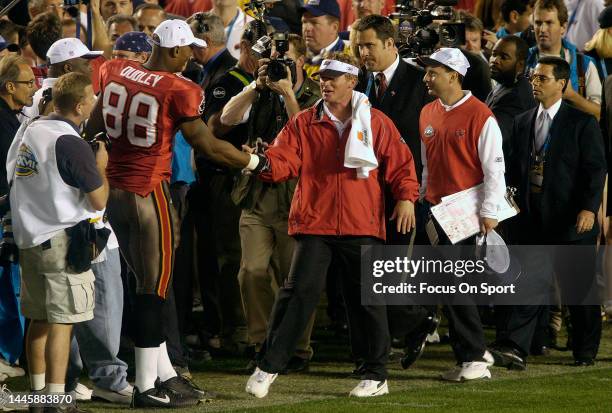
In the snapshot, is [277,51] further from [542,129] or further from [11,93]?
[542,129]

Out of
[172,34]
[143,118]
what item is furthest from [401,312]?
[172,34]

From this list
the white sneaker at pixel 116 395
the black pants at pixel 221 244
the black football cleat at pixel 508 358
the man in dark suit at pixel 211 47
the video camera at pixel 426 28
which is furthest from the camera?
the man in dark suit at pixel 211 47

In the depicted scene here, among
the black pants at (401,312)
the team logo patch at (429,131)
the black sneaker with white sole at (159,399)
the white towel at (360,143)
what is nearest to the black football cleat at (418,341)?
the black pants at (401,312)

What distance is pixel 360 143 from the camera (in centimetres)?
766

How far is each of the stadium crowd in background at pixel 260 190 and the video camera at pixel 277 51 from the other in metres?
0.02

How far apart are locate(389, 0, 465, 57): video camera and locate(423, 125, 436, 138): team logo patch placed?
32.4 inches

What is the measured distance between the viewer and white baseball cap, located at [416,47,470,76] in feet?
27.5

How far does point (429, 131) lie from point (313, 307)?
1.50 m

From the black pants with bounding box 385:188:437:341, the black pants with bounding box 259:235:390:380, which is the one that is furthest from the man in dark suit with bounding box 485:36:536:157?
the black pants with bounding box 259:235:390:380

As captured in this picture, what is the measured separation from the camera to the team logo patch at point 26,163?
677cm

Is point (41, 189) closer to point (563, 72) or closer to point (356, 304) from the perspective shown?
point (356, 304)

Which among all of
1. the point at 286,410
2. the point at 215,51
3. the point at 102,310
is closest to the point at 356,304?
the point at 286,410

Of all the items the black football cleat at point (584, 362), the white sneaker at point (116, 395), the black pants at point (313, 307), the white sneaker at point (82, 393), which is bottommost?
the black football cleat at point (584, 362)

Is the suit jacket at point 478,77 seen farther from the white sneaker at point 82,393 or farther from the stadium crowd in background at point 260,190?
the white sneaker at point 82,393
